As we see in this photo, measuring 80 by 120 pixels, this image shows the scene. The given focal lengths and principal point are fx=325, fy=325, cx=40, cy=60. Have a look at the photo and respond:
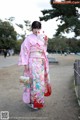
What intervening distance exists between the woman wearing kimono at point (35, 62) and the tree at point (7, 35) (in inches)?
3529

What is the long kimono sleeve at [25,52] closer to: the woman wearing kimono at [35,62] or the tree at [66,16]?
the woman wearing kimono at [35,62]

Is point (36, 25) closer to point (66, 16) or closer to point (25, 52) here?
point (25, 52)

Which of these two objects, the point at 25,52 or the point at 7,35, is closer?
the point at 25,52

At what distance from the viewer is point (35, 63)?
6668mm

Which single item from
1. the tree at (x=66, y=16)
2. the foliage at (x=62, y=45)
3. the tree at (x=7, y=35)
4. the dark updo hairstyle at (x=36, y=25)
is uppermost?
the dark updo hairstyle at (x=36, y=25)

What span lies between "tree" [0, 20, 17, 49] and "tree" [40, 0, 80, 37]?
61228 mm

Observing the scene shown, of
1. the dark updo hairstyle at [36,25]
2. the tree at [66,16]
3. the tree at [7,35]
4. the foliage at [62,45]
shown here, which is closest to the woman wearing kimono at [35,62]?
the dark updo hairstyle at [36,25]

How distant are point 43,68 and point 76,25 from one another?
2287cm

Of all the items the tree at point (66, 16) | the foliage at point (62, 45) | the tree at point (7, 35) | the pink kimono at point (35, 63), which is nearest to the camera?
the pink kimono at point (35, 63)

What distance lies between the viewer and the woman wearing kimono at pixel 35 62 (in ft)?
21.7

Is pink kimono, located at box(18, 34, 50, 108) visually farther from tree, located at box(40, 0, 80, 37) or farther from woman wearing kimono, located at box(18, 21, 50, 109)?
tree, located at box(40, 0, 80, 37)

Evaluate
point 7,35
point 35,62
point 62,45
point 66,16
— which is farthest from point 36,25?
point 62,45

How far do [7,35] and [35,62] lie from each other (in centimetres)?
9252

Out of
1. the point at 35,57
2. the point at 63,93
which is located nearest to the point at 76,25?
the point at 63,93
